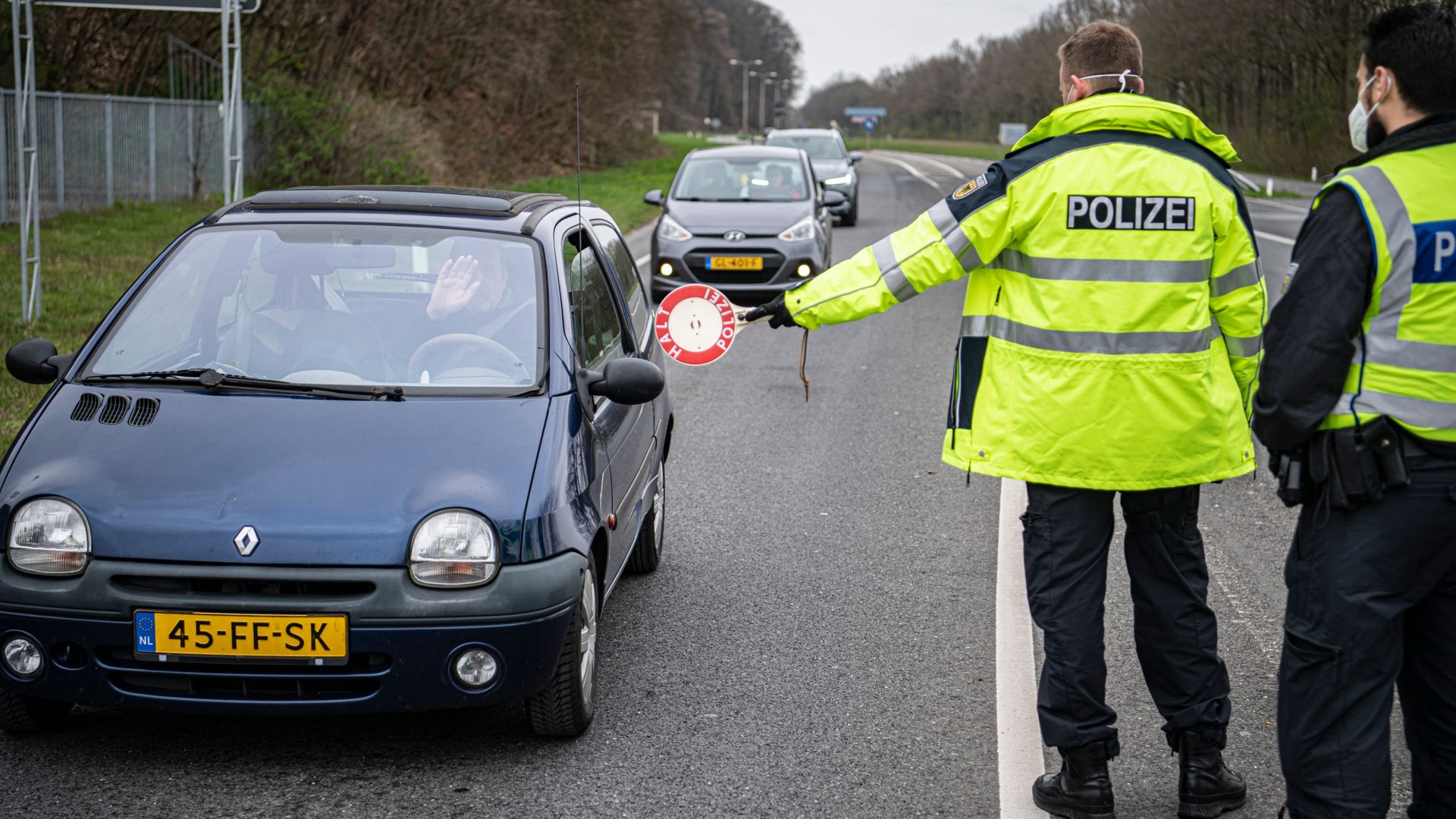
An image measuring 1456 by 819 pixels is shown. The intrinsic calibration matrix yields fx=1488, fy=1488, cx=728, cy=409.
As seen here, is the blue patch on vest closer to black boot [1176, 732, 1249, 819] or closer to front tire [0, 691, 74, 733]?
black boot [1176, 732, 1249, 819]

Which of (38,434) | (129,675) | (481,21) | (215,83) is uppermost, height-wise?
(481,21)

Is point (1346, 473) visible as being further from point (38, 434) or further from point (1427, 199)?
point (38, 434)

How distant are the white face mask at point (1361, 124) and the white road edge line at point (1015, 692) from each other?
179 cm

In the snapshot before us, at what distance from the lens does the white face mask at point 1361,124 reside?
3.12 meters

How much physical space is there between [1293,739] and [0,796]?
310cm

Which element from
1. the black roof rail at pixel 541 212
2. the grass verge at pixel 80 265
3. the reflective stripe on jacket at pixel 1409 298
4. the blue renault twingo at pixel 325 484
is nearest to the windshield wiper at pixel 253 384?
the blue renault twingo at pixel 325 484

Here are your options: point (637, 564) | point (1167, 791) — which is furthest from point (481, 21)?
point (1167, 791)

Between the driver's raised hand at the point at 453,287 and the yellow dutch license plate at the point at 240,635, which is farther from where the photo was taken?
the driver's raised hand at the point at 453,287

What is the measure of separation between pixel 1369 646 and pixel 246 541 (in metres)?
2.67

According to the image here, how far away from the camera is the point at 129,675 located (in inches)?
152

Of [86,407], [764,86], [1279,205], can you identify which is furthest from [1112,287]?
[764,86]

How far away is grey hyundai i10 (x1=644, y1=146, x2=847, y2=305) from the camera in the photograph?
14.2 m

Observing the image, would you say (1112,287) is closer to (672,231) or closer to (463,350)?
(463,350)

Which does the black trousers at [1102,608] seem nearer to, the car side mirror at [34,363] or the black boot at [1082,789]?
the black boot at [1082,789]
